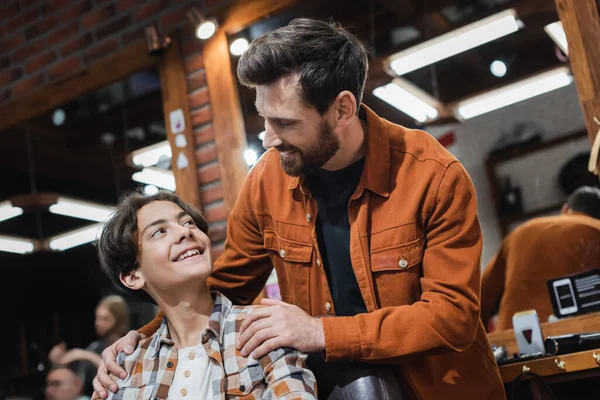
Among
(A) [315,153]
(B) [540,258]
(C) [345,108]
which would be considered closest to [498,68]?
(B) [540,258]

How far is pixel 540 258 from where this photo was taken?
2.52m

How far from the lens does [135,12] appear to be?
348 cm

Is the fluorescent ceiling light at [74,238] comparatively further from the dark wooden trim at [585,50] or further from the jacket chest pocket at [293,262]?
the dark wooden trim at [585,50]

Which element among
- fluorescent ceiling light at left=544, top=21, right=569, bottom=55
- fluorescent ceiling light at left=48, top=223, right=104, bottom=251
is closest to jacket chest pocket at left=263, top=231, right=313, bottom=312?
fluorescent ceiling light at left=544, top=21, right=569, bottom=55

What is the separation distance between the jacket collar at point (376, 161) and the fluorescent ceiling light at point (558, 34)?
1017mm

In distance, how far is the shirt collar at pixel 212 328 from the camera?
1.75m

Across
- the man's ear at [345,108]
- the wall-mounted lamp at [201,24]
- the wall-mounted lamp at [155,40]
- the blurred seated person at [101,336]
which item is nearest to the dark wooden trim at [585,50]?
the man's ear at [345,108]

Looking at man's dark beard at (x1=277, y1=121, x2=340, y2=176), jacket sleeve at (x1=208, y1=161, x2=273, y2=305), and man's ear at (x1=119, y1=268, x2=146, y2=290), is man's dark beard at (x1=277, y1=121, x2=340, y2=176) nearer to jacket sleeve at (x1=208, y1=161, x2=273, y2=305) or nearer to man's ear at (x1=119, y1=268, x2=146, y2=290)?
jacket sleeve at (x1=208, y1=161, x2=273, y2=305)

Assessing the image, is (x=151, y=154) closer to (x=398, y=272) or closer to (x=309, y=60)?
(x=309, y=60)

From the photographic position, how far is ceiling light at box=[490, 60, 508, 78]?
2.63 meters

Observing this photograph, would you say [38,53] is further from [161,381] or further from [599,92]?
[599,92]

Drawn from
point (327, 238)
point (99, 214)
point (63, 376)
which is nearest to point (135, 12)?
point (99, 214)

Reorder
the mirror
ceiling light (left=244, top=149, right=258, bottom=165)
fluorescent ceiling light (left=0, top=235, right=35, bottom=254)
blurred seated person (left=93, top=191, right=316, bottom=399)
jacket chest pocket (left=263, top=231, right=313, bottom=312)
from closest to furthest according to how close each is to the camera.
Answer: blurred seated person (left=93, top=191, right=316, bottom=399)
jacket chest pocket (left=263, top=231, right=313, bottom=312)
ceiling light (left=244, top=149, right=258, bottom=165)
the mirror
fluorescent ceiling light (left=0, top=235, right=35, bottom=254)

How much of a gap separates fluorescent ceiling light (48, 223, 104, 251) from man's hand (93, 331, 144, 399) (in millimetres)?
1953
